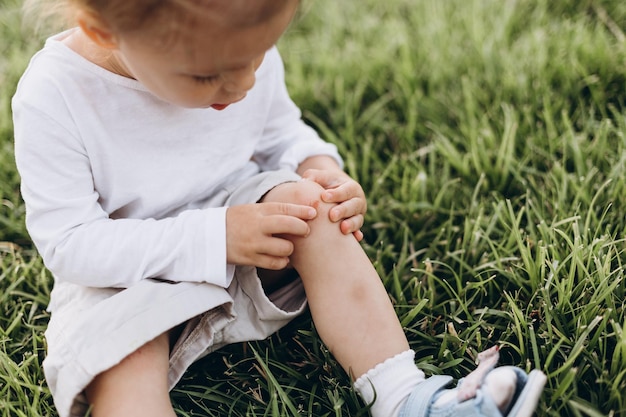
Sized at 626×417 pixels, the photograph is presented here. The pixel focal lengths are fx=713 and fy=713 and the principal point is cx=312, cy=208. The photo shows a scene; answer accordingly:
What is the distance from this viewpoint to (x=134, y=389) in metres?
1.23

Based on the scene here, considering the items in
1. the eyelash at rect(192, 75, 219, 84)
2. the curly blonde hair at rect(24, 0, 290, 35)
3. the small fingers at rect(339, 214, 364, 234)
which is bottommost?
the small fingers at rect(339, 214, 364, 234)

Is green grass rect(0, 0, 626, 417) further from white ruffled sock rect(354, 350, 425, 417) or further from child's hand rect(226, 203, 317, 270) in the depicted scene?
child's hand rect(226, 203, 317, 270)

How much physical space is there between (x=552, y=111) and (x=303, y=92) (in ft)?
2.43

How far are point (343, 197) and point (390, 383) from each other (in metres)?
0.38

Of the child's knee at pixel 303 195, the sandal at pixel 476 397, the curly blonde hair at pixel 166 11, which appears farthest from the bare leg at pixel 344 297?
the curly blonde hair at pixel 166 11

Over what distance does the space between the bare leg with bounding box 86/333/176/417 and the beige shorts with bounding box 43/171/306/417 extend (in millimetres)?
25

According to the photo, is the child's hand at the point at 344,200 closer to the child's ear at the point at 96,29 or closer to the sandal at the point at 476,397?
the sandal at the point at 476,397

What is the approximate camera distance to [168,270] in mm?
1350

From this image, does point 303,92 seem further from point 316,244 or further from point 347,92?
point 316,244

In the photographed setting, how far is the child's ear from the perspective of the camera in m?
1.17

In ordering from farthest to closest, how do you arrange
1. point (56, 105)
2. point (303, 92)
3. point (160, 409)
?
point (303, 92) → point (56, 105) → point (160, 409)

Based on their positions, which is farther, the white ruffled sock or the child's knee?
the child's knee

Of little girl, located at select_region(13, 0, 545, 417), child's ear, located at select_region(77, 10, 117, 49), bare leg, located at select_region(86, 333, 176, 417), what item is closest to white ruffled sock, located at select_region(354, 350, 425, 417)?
little girl, located at select_region(13, 0, 545, 417)

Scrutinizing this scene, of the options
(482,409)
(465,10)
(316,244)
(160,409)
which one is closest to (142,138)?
(316,244)
